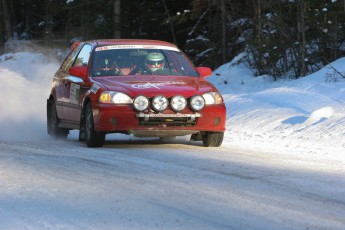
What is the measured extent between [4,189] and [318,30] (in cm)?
1343

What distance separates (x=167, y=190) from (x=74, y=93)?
16.9 ft

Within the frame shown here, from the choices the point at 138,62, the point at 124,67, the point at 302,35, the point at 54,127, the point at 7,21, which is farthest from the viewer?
the point at 7,21

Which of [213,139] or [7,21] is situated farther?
[7,21]

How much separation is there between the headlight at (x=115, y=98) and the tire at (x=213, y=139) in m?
1.32

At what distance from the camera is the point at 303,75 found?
19719 mm

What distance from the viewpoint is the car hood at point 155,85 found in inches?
398

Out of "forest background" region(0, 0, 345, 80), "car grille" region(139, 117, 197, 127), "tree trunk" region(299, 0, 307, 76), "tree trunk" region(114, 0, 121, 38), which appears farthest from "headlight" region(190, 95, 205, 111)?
"tree trunk" region(114, 0, 121, 38)

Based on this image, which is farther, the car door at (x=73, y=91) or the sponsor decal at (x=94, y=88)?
the car door at (x=73, y=91)

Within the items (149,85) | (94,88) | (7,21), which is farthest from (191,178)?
(7,21)

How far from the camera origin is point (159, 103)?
396 inches

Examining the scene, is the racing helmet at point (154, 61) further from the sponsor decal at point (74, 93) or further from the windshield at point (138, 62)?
the sponsor decal at point (74, 93)

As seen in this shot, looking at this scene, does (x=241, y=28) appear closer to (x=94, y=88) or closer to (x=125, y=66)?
(x=125, y=66)

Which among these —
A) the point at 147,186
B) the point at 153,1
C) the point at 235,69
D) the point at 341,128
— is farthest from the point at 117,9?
the point at 147,186

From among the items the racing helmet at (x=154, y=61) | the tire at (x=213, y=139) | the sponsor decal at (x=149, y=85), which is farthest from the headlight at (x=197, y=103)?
the racing helmet at (x=154, y=61)
